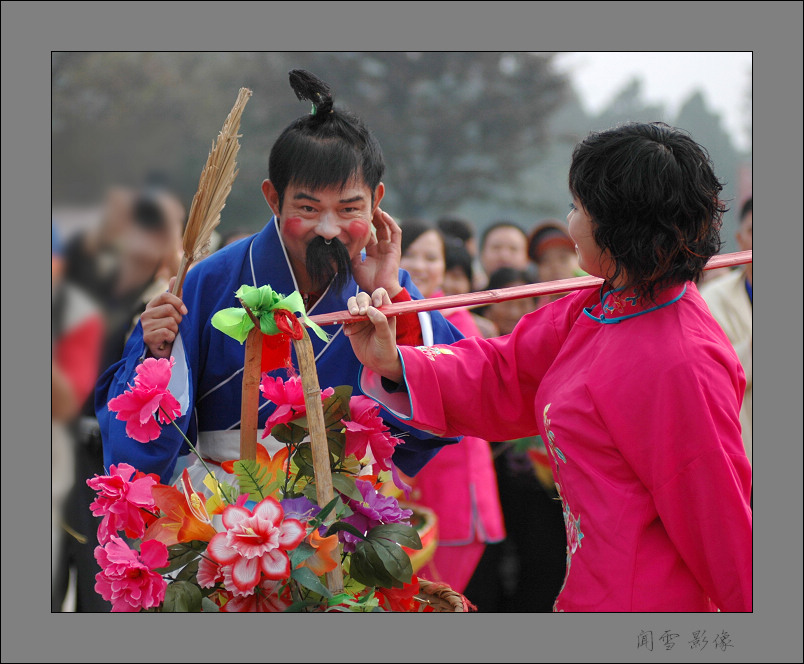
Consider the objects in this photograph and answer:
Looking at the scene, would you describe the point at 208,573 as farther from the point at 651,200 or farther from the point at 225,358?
the point at 651,200

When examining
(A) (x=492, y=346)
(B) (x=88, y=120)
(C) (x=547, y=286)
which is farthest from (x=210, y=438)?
(B) (x=88, y=120)

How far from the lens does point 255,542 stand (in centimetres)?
173

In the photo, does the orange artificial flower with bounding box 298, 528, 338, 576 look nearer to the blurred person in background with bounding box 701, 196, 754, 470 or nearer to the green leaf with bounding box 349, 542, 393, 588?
the green leaf with bounding box 349, 542, 393, 588

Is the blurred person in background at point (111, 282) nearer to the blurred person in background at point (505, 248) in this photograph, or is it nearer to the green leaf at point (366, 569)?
the green leaf at point (366, 569)

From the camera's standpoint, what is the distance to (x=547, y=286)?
6.91 feet

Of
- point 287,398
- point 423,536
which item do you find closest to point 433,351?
point 287,398

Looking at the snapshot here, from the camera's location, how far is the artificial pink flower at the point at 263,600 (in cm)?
186

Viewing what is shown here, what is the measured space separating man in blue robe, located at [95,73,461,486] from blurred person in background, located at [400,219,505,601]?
125cm

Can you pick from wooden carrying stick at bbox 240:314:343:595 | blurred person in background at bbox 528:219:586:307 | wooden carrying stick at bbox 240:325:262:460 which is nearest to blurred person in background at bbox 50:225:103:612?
wooden carrying stick at bbox 240:325:262:460

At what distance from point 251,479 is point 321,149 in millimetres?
864

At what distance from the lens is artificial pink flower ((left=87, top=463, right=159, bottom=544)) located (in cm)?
188

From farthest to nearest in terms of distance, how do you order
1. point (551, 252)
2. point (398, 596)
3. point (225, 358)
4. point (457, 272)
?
point (551, 252) → point (457, 272) → point (225, 358) → point (398, 596)

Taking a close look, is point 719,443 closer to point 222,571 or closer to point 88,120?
point 222,571

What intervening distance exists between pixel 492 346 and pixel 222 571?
0.87m
